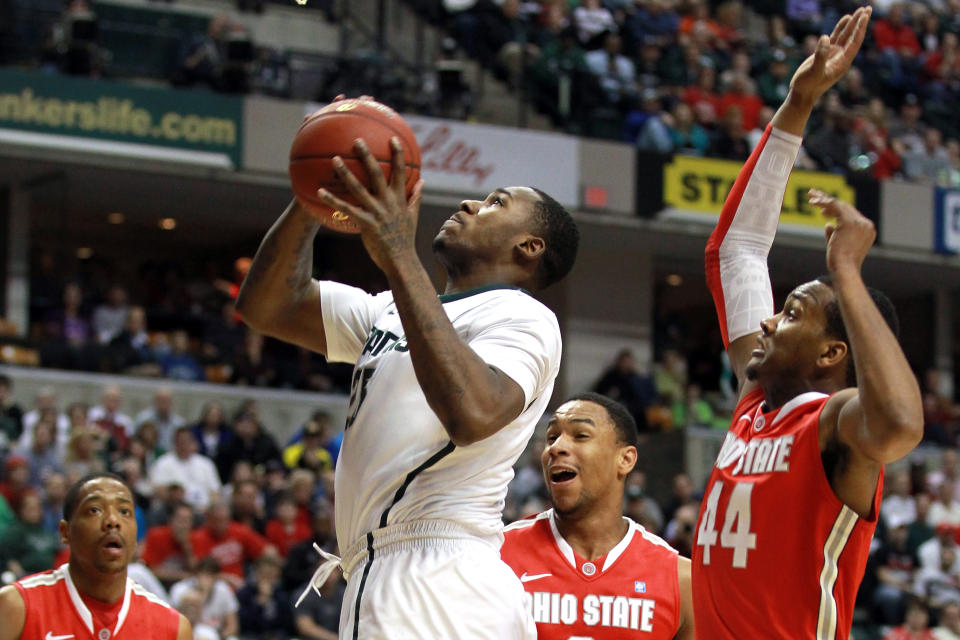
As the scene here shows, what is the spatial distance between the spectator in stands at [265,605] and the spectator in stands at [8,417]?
311cm

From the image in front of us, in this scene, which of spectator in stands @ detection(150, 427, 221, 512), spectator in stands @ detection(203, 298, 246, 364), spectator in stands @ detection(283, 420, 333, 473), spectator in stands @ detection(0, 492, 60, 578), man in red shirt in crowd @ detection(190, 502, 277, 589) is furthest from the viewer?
spectator in stands @ detection(203, 298, 246, 364)

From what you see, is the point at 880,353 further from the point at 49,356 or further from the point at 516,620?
the point at 49,356

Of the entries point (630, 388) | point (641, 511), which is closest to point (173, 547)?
point (641, 511)

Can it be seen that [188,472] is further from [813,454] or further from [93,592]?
[813,454]

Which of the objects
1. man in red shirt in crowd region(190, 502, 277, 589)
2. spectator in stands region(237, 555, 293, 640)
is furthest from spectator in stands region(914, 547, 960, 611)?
man in red shirt in crowd region(190, 502, 277, 589)

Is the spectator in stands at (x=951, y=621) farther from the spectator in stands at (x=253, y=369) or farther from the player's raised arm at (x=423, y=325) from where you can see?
the player's raised arm at (x=423, y=325)

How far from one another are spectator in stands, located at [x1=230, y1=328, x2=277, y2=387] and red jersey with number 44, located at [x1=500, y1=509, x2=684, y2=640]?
37.7ft

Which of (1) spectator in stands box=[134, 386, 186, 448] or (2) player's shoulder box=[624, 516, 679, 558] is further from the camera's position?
(1) spectator in stands box=[134, 386, 186, 448]

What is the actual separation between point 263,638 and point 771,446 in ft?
26.0

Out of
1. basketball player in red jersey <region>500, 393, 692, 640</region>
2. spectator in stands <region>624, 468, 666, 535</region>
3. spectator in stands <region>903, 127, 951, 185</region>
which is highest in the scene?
spectator in stands <region>903, 127, 951, 185</region>

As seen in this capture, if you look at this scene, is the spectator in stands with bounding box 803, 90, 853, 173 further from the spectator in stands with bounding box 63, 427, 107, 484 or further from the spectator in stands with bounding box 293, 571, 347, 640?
the spectator in stands with bounding box 63, 427, 107, 484

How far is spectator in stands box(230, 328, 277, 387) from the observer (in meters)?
16.9

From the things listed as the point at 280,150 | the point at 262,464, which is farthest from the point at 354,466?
the point at 280,150

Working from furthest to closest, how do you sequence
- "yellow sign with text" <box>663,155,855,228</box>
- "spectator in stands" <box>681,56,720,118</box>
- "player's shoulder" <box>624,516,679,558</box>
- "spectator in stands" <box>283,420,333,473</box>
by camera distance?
"spectator in stands" <box>681,56,720,118</box> → "yellow sign with text" <box>663,155,855,228</box> → "spectator in stands" <box>283,420,333,473</box> → "player's shoulder" <box>624,516,679,558</box>
